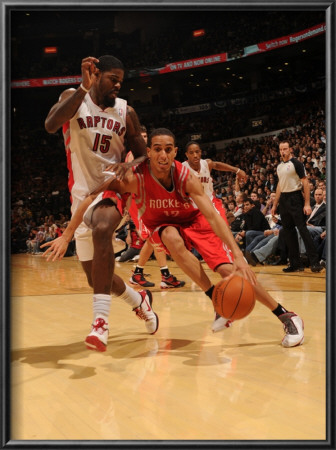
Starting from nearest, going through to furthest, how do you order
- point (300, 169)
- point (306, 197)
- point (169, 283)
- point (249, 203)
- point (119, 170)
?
point (119, 170), point (169, 283), point (306, 197), point (300, 169), point (249, 203)

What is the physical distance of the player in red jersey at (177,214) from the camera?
9.64 feet

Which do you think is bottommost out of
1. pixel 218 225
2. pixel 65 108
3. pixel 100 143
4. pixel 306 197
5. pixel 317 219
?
pixel 218 225

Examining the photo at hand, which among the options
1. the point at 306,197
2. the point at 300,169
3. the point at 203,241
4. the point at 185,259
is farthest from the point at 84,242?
the point at 300,169

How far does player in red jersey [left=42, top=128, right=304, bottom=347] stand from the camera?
2.94 meters

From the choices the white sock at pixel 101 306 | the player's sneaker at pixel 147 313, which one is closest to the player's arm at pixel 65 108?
the white sock at pixel 101 306

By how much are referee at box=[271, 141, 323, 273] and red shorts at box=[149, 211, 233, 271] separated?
3.15m

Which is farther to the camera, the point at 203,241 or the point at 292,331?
the point at 203,241

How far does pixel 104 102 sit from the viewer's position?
3244mm

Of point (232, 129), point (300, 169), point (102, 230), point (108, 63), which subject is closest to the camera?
point (102, 230)

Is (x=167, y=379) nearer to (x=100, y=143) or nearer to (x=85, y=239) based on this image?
(x=85, y=239)

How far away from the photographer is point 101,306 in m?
2.72

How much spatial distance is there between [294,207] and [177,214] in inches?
145

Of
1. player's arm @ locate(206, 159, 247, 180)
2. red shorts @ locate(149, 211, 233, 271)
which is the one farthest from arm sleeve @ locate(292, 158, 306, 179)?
red shorts @ locate(149, 211, 233, 271)

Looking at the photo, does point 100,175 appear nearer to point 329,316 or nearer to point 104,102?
point 104,102
